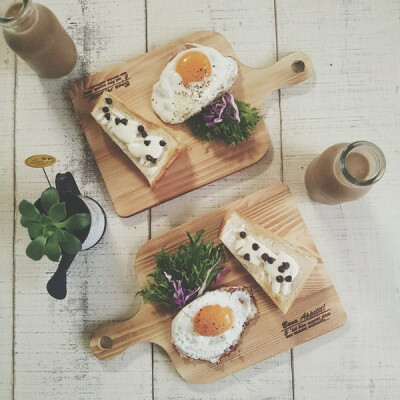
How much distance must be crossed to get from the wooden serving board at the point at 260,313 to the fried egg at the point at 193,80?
1.84ft

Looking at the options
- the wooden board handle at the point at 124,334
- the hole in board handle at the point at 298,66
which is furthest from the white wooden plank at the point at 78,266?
the hole in board handle at the point at 298,66

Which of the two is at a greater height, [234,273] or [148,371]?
[234,273]

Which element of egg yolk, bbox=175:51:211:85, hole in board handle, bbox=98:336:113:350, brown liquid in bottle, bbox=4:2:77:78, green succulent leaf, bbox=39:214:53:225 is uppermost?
brown liquid in bottle, bbox=4:2:77:78

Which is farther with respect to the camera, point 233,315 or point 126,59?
point 126,59

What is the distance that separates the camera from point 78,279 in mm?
2264

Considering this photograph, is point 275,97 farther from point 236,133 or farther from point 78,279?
point 78,279

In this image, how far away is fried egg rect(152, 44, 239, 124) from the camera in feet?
6.80

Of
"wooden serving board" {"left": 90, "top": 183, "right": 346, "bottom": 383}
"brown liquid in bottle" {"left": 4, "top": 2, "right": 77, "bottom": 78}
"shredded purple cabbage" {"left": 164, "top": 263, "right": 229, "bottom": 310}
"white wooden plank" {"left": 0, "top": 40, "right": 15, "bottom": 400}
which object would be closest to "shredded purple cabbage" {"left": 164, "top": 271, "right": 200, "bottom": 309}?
"shredded purple cabbage" {"left": 164, "top": 263, "right": 229, "bottom": 310}

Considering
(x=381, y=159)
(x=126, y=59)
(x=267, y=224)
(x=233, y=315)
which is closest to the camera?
(x=381, y=159)

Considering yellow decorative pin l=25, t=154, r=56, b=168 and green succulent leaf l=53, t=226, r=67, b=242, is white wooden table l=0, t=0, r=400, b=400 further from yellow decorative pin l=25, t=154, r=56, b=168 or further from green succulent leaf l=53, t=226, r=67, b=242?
green succulent leaf l=53, t=226, r=67, b=242

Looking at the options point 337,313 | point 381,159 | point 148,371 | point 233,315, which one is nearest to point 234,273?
point 233,315

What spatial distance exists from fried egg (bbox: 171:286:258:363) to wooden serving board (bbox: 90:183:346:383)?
0.24 ft

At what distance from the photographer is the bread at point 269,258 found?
205 cm

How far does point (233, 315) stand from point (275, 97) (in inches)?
47.4
